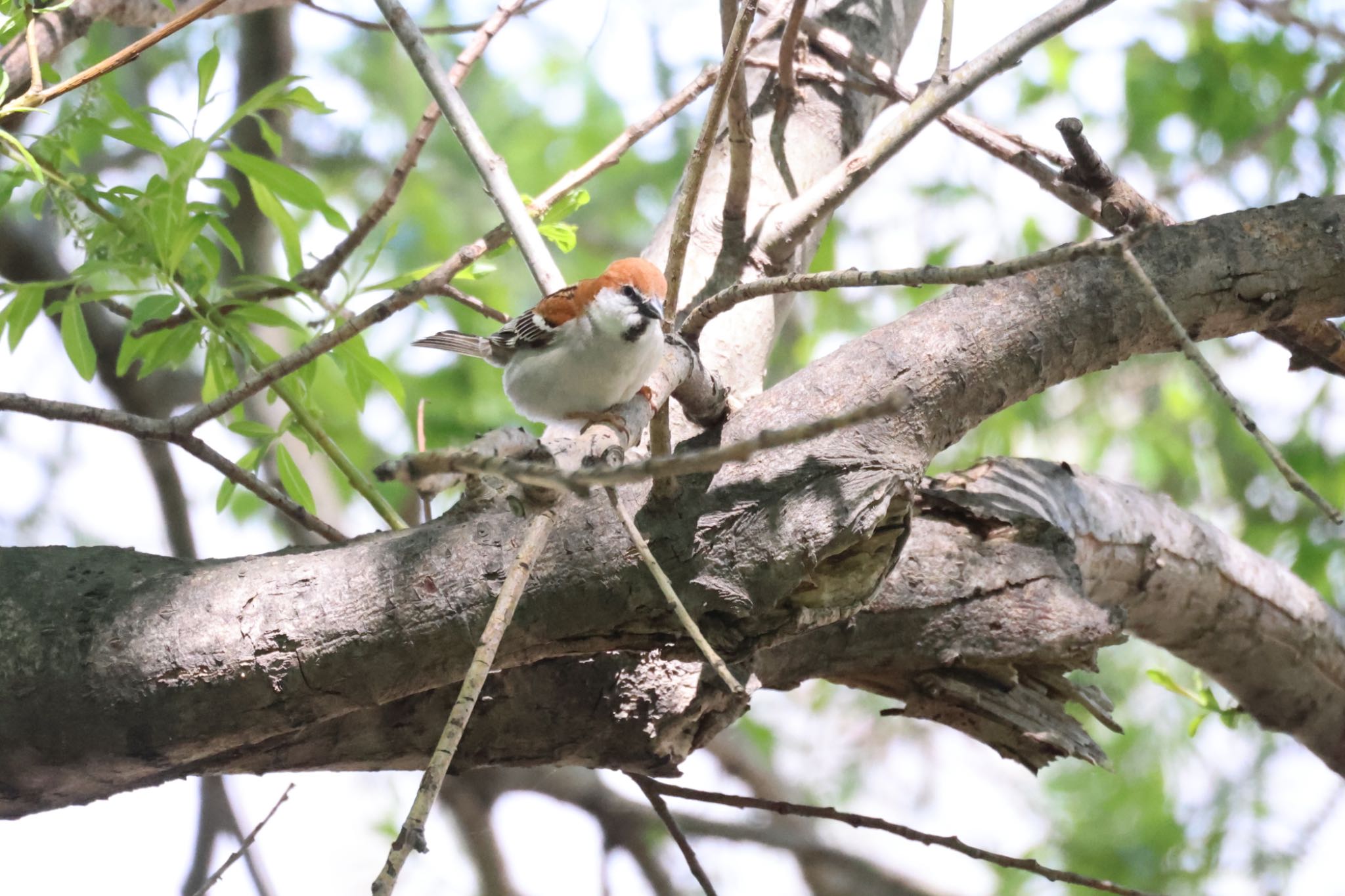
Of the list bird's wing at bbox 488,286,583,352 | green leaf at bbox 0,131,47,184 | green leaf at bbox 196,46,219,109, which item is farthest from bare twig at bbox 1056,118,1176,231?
green leaf at bbox 0,131,47,184

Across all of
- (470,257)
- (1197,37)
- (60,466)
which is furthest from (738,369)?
(60,466)

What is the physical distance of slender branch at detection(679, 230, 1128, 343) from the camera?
146cm

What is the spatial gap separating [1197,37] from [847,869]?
5102 millimetres

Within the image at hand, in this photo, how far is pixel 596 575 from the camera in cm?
189

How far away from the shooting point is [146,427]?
2336mm

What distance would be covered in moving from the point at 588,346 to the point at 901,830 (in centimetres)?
153

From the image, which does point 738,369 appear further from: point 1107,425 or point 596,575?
point 1107,425

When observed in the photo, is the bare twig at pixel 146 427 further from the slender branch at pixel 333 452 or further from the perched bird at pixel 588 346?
the perched bird at pixel 588 346

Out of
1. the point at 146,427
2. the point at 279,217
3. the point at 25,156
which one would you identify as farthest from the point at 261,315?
the point at 25,156

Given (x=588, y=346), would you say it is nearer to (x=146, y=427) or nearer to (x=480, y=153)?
(x=480, y=153)

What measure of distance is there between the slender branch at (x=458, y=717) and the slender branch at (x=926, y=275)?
57 centimetres

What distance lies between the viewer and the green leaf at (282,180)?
2.64 meters

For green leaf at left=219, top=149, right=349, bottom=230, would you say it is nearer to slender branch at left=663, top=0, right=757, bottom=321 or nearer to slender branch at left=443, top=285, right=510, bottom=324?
slender branch at left=443, top=285, right=510, bottom=324

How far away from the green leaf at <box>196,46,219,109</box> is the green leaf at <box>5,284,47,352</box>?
1.93 ft
